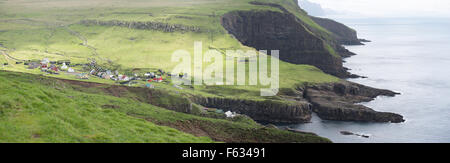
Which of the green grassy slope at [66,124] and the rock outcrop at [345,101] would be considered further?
the rock outcrop at [345,101]

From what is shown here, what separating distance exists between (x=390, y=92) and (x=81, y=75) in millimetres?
113800

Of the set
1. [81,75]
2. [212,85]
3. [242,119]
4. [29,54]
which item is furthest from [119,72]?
[242,119]

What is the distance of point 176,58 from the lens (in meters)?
188

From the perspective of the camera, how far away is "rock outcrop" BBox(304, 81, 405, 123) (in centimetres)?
12622

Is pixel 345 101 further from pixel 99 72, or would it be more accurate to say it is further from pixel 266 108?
pixel 99 72

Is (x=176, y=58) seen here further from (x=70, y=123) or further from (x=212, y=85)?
(x=70, y=123)

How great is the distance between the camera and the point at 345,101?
472 ft

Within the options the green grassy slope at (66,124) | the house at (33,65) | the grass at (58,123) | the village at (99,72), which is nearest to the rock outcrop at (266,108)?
the village at (99,72)

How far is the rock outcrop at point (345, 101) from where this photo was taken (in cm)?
12622

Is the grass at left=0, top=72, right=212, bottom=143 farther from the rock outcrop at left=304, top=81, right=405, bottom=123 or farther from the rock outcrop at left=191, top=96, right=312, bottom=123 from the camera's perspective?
the rock outcrop at left=304, top=81, right=405, bottom=123

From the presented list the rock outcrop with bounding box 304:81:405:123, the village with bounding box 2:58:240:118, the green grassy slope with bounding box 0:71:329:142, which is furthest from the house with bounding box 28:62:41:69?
the green grassy slope with bounding box 0:71:329:142

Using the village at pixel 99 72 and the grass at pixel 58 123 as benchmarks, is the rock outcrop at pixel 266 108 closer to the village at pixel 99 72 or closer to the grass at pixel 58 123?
the village at pixel 99 72
